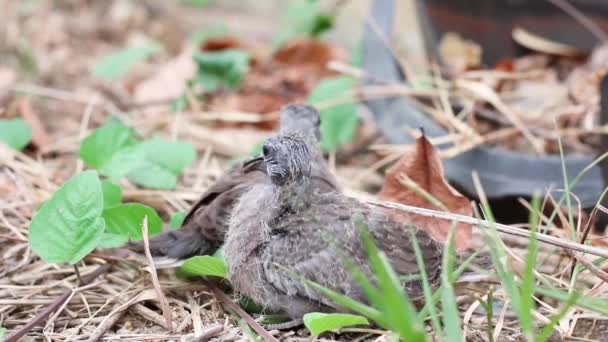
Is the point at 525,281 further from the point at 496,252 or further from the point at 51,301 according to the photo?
the point at 51,301

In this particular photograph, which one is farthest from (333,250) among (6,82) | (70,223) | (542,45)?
(6,82)

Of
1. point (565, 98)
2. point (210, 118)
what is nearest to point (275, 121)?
point (210, 118)

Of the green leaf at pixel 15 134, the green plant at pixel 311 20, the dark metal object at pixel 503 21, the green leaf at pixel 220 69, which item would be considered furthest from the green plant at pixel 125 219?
the green plant at pixel 311 20

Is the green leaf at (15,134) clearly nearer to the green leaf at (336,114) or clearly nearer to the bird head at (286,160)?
the green leaf at (336,114)

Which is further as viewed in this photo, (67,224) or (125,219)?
(125,219)

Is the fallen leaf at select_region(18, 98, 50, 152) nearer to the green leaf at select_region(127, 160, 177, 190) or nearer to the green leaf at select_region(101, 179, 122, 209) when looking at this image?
the green leaf at select_region(127, 160, 177, 190)

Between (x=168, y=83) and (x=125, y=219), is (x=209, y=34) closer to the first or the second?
(x=168, y=83)

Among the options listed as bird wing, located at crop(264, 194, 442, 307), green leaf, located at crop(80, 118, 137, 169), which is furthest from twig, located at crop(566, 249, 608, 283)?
green leaf, located at crop(80, 118, 137, 169)
